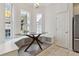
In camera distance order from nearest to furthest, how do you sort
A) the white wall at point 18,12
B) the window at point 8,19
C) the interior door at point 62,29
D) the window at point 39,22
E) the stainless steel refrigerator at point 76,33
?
the window at point 8,19
the white wall at point 18,12
the window at point 39,22
the stainless steel refrigerator at point 76,33
the interior door at point 62,29

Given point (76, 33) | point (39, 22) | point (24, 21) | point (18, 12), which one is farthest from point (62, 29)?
point (18, 12)

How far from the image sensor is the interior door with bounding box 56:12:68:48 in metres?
4.41

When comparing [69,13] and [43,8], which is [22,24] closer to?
[43,8]

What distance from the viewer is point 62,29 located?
4.54m

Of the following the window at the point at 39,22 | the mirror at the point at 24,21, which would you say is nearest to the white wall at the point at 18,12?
the mirror at the point at 24,21

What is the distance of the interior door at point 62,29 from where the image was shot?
4406 mm

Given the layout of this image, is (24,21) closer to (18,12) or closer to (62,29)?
(18,12)

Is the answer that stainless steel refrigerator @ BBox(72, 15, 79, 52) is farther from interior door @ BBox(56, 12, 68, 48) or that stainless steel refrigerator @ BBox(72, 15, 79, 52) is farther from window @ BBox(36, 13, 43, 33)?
window @ BBox(36, 13, 43, 33)

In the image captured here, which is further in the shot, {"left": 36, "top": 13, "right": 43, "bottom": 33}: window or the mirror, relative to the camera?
{"left": 36, "top": 13, "right": 43, "bottom": 33}: window

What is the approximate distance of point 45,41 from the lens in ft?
13.9

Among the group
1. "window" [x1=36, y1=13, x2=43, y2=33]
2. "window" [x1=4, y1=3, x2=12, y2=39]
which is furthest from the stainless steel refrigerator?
"window" [x1=4, y1=3, x2=12, y2=39]

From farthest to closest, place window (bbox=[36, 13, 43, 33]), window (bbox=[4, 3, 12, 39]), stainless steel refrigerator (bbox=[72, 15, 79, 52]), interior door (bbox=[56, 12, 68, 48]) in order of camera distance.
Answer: interior door (bbox=[56, 12, 68, 48])
stainless steel refrigerator (bbox=[72, 15, 79, 52])
window (bbox=[36, 13, 43, 33])
window (bbox=[4, 3, 12, 39])

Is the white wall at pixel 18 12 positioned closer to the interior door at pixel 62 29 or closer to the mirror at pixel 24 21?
the mirror at pixel 24 21

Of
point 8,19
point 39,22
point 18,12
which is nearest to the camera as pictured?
point 8,19
